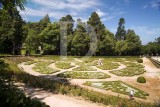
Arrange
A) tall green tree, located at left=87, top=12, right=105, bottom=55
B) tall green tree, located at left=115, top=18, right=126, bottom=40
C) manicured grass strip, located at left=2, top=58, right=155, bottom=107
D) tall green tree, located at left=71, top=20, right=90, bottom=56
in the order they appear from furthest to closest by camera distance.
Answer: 1. tall green tree, located at left=115, top=18, right=126, bottom=40
2. tall green tree, located at left=87, top=12, right=105, bottom=55
3. tall green tree, located at left=71, top=20, right=90, bottom=56
4. manicured grass strip, located at left=2, top=58, right=155, bottom=107

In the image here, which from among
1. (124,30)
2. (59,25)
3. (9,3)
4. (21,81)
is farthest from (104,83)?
(124,30)

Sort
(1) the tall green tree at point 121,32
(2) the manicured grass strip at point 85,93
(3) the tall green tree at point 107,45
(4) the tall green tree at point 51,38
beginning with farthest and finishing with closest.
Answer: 1. (1) the tall green tree at point 121,32
2. (3) the tall green tree at point 107,45
3. (4) the tall green tree at point 51,38
4. (2) the manicured grass strip at point 85,93

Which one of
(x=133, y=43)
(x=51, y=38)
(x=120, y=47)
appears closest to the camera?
(x=51, y=38)

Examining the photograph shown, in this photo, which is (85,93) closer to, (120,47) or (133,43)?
(120,47)

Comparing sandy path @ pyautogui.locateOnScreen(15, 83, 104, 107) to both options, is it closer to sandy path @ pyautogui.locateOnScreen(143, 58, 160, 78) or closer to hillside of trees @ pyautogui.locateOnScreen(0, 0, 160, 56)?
sandy path @ pyautogui.locateOnScreen(143, 58, 160, 78)

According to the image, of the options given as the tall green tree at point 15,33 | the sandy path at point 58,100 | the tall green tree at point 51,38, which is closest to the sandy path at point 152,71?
the sandy path at point 58,100

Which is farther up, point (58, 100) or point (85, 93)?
point (85, 93)

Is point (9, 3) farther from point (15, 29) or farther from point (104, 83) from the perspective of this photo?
point (15, 29)

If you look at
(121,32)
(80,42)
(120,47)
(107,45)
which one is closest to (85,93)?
(80,42)

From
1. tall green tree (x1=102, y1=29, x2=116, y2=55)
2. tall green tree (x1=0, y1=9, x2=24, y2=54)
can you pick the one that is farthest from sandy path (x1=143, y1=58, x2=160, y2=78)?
tall green tree (x1=0, y1=9, x2=24, y2=54)

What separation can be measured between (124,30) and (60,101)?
98.4m

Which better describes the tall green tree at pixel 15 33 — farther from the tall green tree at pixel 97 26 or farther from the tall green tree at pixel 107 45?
the tall green tree at pixel 107 45

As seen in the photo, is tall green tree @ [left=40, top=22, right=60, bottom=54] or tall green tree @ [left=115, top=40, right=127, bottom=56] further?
tall green tree @ [left=115, top=40, right=127, bottom=56]

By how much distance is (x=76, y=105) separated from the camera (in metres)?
15.0
